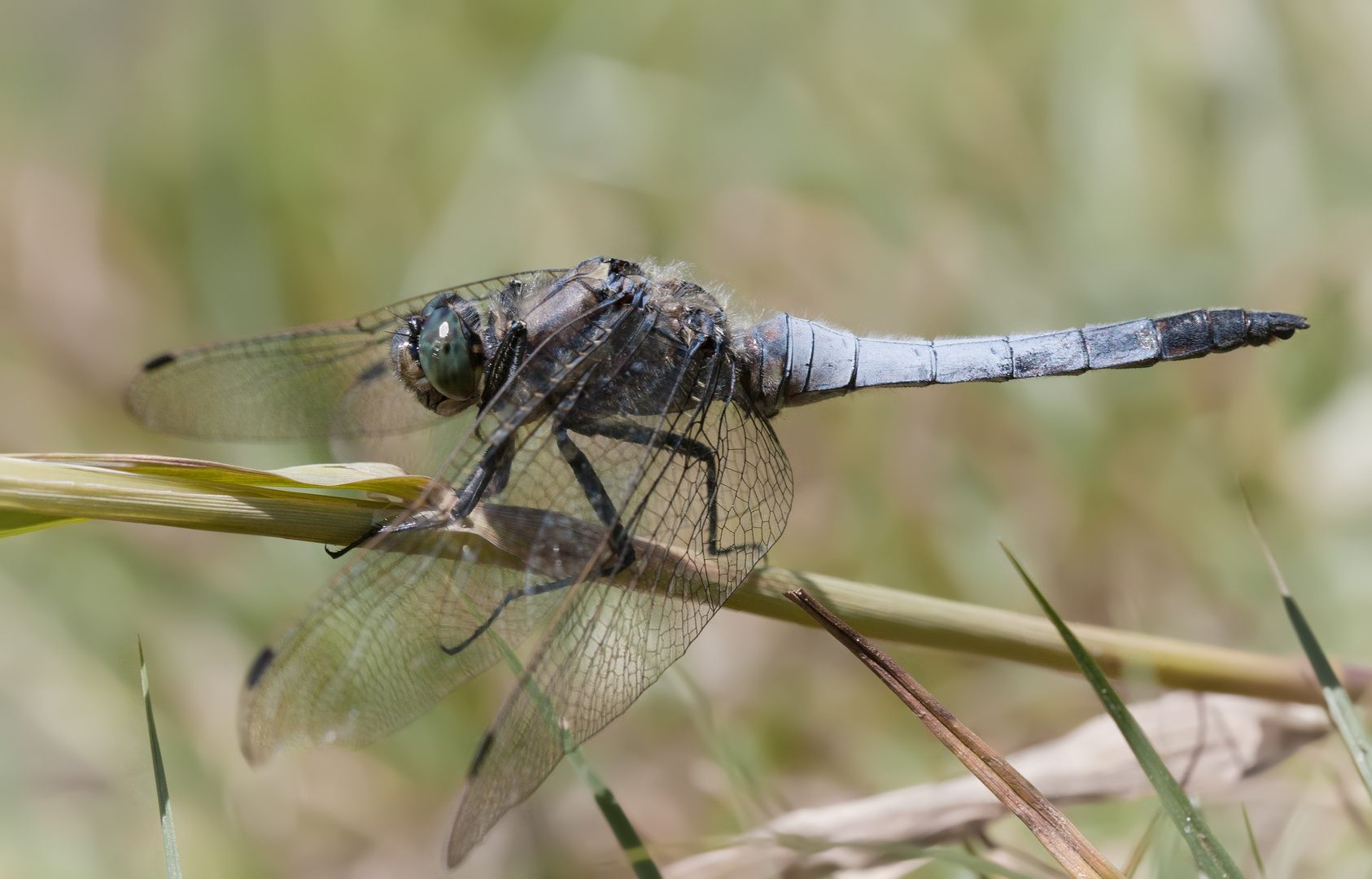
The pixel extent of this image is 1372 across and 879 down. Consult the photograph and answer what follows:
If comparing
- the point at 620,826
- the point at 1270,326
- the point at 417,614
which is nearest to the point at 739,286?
the point at 1270,326

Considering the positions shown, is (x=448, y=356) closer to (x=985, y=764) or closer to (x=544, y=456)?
(x=544, y=456)

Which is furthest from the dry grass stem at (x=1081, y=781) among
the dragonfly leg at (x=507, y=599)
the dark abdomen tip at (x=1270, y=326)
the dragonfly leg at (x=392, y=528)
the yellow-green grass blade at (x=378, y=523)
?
the dark abdomen tip at (x=1270, y=326)

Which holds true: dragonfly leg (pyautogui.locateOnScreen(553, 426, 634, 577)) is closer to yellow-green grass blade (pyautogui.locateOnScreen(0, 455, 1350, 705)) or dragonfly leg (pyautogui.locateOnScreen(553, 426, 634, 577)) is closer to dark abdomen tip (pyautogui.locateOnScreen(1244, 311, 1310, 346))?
yellow-green grass blade (pyautogui.locateOnScreen(0, 455, 1350, 705))

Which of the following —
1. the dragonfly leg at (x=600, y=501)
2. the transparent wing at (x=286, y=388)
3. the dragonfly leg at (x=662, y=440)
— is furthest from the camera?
the transparent wing at (x=286, y=388)

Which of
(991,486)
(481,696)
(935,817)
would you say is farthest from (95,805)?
(991,486)

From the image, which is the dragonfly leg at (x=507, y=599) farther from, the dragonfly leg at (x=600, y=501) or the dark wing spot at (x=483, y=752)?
the dark wing spot at (x=483, y=752)

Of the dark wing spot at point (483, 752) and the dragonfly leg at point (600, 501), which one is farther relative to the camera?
the dragonfly leg at point (600, 501)
